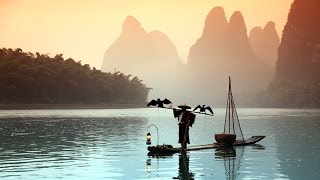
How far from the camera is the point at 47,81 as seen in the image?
144 metres

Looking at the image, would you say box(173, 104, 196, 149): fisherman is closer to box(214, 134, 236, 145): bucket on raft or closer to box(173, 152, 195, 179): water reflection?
box(173, 152, 195, 179): water reflection

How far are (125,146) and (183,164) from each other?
11.9 m

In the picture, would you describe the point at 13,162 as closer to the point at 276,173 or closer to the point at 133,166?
the point at 133,166

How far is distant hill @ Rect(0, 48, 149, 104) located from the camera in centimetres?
13375

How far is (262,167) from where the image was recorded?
24859 millimetres

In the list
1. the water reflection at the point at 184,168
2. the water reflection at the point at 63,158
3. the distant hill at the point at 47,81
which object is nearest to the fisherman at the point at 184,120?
the water reflection at the point at 184,168

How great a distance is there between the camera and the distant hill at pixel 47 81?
133750 millimetres

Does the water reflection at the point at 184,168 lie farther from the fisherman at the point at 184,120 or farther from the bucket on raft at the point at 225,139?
the bucket on raft at the point at 225,139

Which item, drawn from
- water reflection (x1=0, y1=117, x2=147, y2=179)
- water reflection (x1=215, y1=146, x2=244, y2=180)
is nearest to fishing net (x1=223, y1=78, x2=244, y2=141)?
water reflection (x1=215, y1=146, x2=244, y2=180)

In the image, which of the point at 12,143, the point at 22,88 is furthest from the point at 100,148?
the point at 22,88

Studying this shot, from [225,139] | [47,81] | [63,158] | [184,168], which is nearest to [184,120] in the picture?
[225,139]

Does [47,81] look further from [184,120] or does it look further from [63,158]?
[63,158]

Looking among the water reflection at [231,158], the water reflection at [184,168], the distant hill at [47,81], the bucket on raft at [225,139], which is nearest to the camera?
the water reflection at [184,168]

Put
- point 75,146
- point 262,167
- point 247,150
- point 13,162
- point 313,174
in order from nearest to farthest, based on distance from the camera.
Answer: point 313,174, point 262,167, point 13,162, point 247,150, point 75,146
